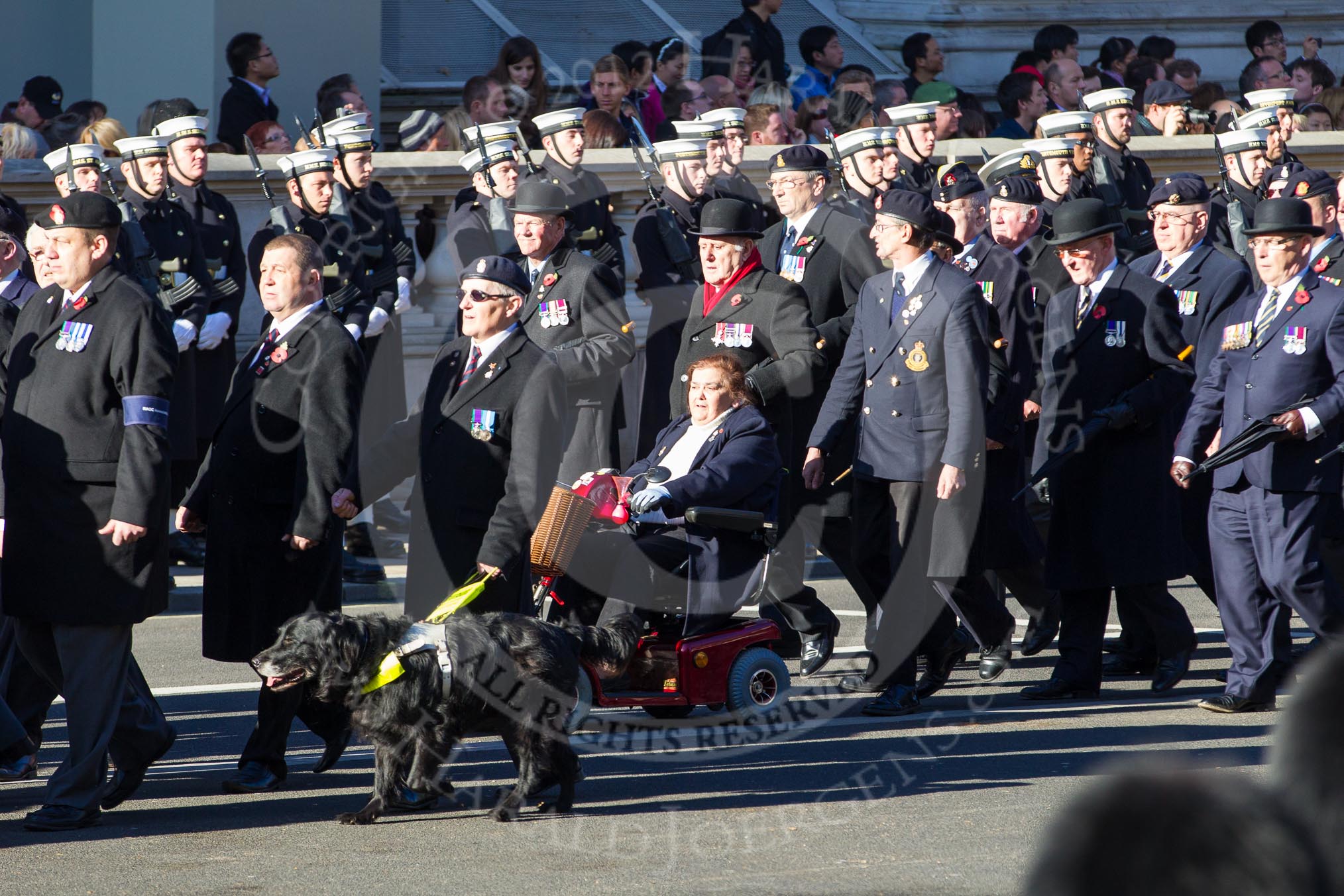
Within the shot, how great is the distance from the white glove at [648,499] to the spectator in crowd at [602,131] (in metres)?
5.38

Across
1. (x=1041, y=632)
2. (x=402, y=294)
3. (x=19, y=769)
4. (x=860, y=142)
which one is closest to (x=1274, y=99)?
(x=860, y=142)

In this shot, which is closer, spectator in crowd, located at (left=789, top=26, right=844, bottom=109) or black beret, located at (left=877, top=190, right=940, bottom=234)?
black beret, located at (left=877, top=190, right=940, bottom=234)

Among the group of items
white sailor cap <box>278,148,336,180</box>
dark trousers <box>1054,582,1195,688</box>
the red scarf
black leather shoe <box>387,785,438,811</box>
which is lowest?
black leather shoe <box>387,785,438,811</box>

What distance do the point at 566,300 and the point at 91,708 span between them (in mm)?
3502

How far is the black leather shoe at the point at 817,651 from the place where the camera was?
27.2 ft

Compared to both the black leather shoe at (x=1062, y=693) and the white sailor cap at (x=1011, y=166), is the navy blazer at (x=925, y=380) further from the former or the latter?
the white sailor cap at (x=1011, y=166)

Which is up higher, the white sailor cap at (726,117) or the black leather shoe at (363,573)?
the white sailor cap at (726,117)

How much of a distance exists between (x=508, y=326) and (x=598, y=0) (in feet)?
43.8

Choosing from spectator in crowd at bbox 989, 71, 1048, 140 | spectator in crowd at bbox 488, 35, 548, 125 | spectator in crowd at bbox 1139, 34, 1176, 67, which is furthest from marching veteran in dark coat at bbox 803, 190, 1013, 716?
spectator in crowd at bbox 1139, 34, 1176, 67

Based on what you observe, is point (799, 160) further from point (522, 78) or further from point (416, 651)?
point (522, 78)

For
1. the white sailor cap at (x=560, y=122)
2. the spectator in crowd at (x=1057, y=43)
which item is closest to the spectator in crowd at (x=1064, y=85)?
the spectator in crowd at (x=1057, y=43)

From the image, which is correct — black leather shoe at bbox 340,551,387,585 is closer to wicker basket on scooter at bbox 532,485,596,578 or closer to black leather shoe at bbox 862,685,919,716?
black leather shoe at bbox 862,685,919,716

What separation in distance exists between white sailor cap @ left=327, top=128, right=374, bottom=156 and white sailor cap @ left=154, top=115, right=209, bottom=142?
760mm

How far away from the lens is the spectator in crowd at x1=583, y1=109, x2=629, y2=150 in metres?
12.2
